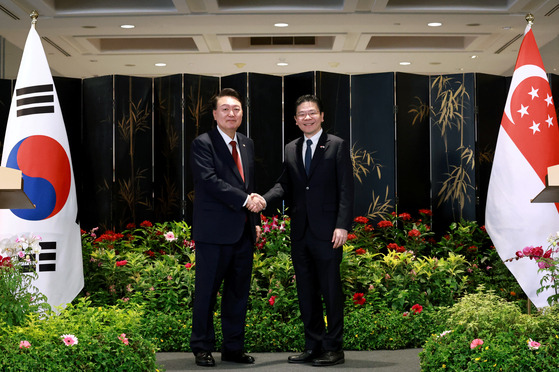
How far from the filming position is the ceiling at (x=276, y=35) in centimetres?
773

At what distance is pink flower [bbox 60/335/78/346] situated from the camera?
3.05m

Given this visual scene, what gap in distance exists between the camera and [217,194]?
13.4 ft

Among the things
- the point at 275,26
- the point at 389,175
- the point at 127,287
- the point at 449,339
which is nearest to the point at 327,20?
the point at 275,26

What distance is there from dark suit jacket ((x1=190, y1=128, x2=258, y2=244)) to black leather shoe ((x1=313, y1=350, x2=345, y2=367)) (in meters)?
0.83

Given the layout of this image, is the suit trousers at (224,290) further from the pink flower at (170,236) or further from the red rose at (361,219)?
the red rose at (361,219)

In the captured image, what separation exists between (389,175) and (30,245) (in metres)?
3.43

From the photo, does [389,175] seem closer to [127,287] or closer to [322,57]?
[127,287]

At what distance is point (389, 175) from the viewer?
233 inches

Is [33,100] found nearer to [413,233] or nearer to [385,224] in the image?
[385,224]

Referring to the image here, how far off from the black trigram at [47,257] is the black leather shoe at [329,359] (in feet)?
5.95

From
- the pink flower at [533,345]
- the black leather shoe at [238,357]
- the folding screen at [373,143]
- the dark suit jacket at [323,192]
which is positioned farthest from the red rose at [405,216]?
the pink flower at [533,345]

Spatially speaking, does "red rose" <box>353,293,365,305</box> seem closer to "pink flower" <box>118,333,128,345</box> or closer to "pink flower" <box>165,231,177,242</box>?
"pink flower" <box>165,231,177,242</box>

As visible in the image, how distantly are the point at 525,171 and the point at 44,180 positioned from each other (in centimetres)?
327

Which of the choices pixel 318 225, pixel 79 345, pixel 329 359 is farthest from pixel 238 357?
pixel 79 345
